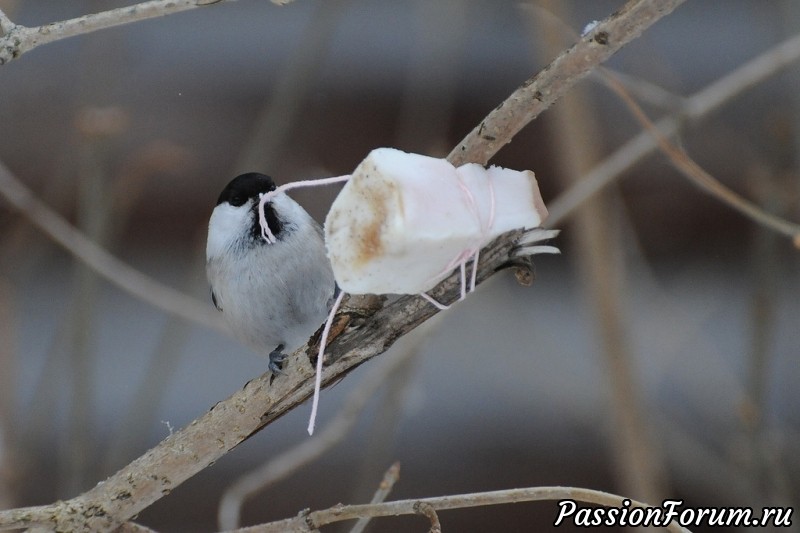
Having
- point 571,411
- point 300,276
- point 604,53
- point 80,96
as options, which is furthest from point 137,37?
point 604,53

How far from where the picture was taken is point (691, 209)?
1.81 metres

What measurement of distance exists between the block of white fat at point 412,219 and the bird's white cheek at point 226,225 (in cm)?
49

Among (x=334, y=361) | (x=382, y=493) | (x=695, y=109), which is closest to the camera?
(x=334, y=361)

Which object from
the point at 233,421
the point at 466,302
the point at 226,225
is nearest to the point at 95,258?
the point at 226,225

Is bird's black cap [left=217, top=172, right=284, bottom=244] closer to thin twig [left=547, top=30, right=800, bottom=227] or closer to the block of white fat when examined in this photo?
thin twig [left=547, top=30, right=800, bottom=227]

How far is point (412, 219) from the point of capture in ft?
2.06

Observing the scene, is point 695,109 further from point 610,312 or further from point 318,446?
point 318,446

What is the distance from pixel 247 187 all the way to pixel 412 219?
0.52 metres

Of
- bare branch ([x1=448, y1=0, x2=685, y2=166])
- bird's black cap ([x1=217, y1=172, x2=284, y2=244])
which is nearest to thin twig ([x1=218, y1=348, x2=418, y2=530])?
bird's black cap ([x1=217, y1=172, x2=284, y2=244])

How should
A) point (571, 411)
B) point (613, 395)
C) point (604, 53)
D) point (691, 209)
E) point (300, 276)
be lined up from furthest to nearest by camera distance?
point (691, 209)
point (571, 411)
point (613, 395)
point (300, 276)
point (604, 53)

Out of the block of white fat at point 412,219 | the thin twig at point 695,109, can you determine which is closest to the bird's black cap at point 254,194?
the thin twig at point 695,109

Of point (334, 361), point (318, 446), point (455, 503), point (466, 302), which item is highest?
point (466, 302)

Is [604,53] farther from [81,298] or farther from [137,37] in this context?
[137,37]

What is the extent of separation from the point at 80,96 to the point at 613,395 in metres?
1.05
